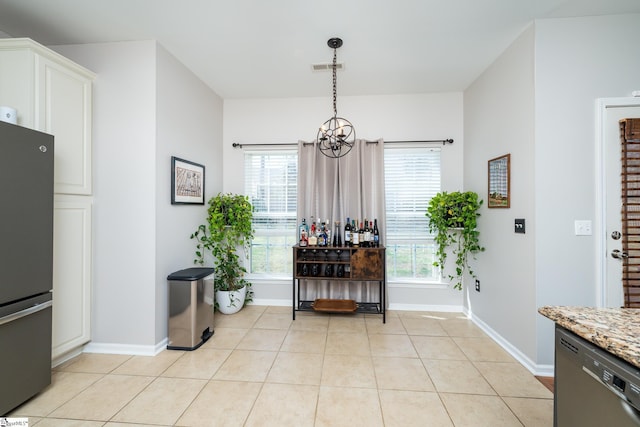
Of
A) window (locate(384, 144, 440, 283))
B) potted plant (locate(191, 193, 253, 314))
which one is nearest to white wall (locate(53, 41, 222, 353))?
potted plant (locate(191, 193, 253, 314))

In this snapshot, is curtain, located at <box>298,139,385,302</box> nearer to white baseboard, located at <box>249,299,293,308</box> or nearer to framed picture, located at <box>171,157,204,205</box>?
white baseboard, located at <box>249,299,293,308</box>

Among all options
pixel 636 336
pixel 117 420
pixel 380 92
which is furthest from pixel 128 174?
pixel 636 336

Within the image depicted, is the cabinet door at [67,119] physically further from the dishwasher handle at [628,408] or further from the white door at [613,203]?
the white door at [613,203]

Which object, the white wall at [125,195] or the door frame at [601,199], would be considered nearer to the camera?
the door frame at [601,199]

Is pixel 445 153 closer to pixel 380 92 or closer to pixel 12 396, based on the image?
pixel 380 92

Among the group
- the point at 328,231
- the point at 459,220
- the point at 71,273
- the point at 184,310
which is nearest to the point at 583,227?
the point at 459,220

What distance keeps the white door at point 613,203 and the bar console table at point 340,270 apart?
180cm

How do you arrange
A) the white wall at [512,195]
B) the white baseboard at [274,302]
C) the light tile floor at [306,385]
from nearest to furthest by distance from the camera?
the light tile floor at [306,385] → the white wall at [512,195] → the white baseboard at [274,302]

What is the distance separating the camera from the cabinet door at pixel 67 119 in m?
2.03

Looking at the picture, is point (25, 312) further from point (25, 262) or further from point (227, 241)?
point (227, 241)

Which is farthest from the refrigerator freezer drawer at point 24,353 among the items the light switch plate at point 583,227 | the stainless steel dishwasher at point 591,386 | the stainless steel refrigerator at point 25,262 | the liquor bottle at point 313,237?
the light switch plate at point 583,227

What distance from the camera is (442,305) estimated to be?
3.47m

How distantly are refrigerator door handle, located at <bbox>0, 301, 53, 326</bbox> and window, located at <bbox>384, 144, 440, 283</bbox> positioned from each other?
129 inches

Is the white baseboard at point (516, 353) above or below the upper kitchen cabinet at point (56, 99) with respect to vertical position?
below
